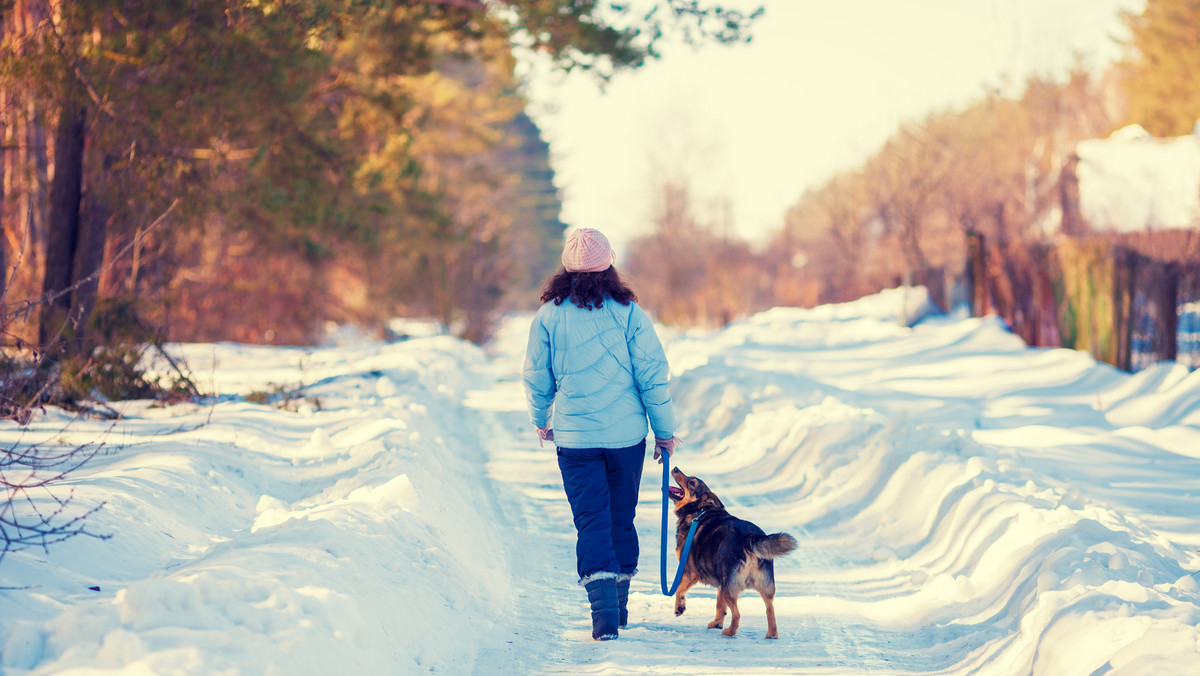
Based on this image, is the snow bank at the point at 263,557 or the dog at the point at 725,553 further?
the dog at the point at 725,553

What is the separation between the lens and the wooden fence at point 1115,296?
39.7 ft

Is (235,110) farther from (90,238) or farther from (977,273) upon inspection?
(977,273)

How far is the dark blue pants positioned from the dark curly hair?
796 millimetres

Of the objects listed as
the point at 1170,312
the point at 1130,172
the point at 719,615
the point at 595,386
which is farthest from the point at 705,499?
the point at 1130,172

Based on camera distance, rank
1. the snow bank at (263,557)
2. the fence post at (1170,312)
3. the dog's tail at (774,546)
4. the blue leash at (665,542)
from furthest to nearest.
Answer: the fence post at (1170,312) < the blue leash at (665,542) < the dog's tail at (774,546) < the snow bank at (263,557)

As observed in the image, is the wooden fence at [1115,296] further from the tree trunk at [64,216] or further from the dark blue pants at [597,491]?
the tree trunk at [64,216]

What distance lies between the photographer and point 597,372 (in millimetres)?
4891

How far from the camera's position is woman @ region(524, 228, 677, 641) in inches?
192

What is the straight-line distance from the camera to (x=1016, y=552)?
5.54 meters

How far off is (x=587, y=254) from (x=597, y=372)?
627 mm

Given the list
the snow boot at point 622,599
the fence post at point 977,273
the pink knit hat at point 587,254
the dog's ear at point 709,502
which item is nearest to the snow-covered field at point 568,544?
the snow boot at point 622,599

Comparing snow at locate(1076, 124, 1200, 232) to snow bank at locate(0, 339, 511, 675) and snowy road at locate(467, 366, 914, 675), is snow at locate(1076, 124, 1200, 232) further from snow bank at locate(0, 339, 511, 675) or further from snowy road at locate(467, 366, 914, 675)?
snow bank at locate(0, 339, 511, 675)

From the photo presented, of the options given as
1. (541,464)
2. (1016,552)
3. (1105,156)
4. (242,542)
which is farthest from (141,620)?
(1105,156)

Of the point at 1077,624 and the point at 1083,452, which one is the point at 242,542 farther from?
the point at 1083,452
